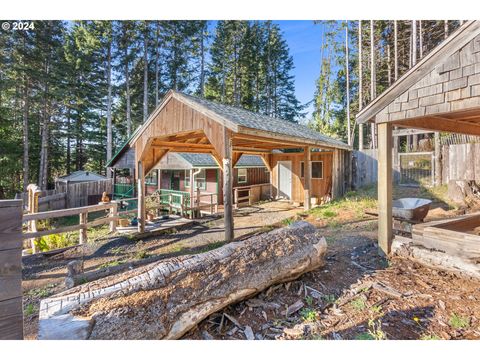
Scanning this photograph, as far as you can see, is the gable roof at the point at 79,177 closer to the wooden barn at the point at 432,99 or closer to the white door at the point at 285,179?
the white door at the point at 285,179

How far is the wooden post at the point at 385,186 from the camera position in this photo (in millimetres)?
3824

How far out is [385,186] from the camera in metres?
3.84

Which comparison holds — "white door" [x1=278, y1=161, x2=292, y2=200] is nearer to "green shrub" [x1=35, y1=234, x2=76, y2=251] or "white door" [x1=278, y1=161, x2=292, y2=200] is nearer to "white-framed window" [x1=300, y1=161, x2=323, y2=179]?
"white-framed window" [x1=300, y1=161, x2=323, y2=179]

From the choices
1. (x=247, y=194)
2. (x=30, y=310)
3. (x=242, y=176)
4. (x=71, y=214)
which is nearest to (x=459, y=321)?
(x=30, y=310)

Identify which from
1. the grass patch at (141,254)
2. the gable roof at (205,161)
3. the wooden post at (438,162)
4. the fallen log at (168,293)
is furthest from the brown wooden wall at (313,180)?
the fallen log at (168,293)

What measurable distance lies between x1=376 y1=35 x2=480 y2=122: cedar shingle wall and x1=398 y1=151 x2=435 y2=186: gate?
30.1ft

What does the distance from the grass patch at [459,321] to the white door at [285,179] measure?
9692 mm

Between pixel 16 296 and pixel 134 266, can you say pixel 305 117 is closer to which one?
pixel 134 266

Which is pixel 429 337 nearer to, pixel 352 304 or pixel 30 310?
pixel 352 304

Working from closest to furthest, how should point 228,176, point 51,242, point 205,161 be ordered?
point 228,176, point 51,242, point 205,161

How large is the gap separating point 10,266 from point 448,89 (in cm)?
479

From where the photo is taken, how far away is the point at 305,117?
2352 cm
